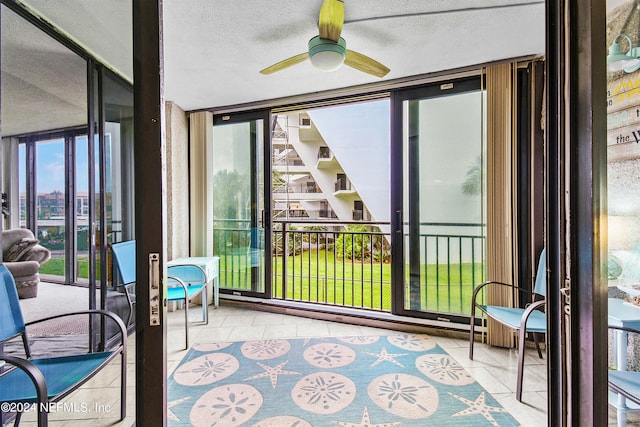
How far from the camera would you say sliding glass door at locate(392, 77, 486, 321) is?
8.61 feet

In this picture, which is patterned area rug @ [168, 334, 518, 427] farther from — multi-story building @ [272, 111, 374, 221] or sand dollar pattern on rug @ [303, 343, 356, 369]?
multi-story building @ [272, 111, 374, 221]

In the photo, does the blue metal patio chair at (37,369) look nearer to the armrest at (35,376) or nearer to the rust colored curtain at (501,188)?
the armrest at (35,376)

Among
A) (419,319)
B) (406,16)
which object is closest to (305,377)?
(419,319)

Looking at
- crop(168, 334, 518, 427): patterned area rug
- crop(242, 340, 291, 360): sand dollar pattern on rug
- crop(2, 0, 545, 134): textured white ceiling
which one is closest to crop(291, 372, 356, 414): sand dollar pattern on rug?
crop(168, 334, 518, 427): patterned area rug

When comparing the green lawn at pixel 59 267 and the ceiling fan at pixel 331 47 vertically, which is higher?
the ceiling fan at pixel 331 47

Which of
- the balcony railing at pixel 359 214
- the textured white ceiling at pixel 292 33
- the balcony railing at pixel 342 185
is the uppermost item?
the textured white ceiling at pixel 292 33

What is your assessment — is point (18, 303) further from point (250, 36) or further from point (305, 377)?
point (250, 36)

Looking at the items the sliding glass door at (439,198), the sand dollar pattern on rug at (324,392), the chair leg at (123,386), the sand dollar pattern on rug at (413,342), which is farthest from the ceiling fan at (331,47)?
the sand dollar pattern on rug at (413,342)

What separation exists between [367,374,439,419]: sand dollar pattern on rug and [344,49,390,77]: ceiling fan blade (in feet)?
7.32

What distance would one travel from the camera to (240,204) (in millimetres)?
3580

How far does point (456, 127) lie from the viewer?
2.68 m

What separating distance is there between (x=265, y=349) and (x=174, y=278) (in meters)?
1.01

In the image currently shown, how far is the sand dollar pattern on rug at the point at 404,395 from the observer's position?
1.66m

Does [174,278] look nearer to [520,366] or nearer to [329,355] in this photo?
[329,355]
